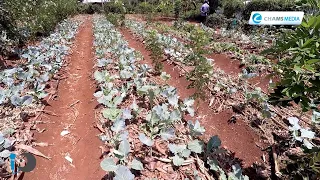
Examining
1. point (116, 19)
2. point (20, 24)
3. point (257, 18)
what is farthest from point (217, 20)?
point (20, 24)

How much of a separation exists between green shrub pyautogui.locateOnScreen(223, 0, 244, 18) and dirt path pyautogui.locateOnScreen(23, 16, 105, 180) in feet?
43.3

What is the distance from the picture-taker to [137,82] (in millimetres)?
4004

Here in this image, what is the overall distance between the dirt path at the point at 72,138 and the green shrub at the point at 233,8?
1319cm

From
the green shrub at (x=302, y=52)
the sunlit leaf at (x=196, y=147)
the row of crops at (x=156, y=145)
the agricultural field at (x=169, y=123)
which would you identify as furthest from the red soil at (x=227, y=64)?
the green shrub at (x=302, y=52)

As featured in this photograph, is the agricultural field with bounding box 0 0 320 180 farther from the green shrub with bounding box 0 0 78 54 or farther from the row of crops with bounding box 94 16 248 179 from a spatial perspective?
the green shrub with bounding box 0 0 78 54

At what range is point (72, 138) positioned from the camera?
314 centimetres

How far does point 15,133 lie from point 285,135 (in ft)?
10.9

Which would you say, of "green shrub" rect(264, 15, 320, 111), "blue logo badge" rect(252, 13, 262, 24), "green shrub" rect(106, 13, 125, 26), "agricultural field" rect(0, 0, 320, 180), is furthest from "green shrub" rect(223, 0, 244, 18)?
"green shrub" rect(264, 15, 320, 111)

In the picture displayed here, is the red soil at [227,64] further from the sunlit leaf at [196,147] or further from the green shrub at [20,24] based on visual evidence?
the green shrub at [20,24]

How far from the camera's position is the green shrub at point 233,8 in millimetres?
15630

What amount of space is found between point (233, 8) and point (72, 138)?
50.6 feet

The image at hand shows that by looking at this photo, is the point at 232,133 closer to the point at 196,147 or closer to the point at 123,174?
the point at 196,147

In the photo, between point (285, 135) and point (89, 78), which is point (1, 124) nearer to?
point (89, 78)

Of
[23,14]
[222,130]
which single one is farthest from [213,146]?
[23,14]
